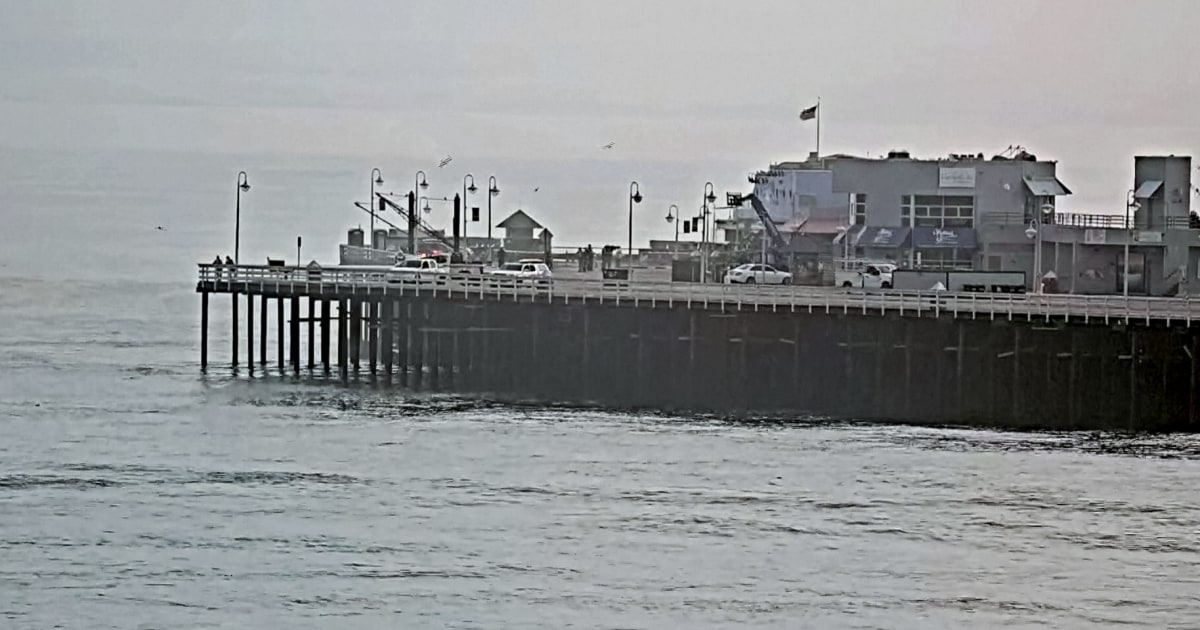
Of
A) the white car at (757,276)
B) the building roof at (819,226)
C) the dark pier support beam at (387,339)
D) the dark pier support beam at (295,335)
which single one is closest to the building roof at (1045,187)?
the white car at (757,276)

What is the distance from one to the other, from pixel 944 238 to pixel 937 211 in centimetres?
228

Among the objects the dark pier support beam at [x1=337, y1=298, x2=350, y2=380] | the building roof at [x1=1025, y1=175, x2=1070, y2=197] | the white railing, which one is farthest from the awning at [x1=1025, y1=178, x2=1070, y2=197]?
the dark pier support beam at [x1=337, y1=298, x2=350, y2=380]

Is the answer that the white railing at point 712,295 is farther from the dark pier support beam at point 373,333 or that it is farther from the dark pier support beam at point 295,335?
the dark pier support beam at point 373,333

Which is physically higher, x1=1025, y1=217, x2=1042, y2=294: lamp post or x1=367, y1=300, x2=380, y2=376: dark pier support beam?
x1=1025, y1=217, x2=1042, y2=294: lamp post

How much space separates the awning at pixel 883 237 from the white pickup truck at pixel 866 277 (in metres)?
5.49

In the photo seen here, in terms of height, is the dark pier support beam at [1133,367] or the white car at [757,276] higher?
the white car at [757,276]

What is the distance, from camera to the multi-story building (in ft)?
247

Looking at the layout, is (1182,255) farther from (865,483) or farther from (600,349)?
(865,483)

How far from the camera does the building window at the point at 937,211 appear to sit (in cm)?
8456

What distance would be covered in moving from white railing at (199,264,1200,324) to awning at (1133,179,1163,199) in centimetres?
1337

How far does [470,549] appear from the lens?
124ft

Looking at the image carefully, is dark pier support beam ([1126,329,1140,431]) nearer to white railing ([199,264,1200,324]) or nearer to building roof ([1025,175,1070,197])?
white railing ([199,264,1200,324])

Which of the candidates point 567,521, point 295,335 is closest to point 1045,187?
point 295,335

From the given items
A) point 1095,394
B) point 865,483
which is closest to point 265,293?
point 1095,394
